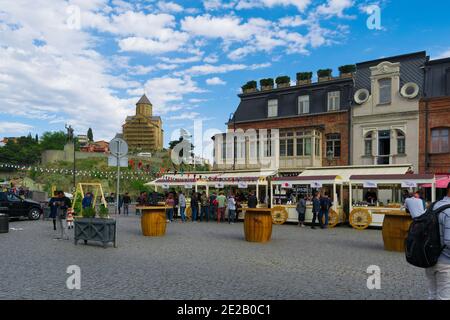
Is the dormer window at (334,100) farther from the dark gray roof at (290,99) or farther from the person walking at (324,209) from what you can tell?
the person walking at (324,209)

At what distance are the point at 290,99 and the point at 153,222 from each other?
1951cm

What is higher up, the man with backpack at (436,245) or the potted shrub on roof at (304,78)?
the potted shrub on roof at (304,78)

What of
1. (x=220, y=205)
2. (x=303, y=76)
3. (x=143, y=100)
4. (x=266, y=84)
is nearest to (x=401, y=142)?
(x=303, y=76)

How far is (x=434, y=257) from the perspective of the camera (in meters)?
4.64

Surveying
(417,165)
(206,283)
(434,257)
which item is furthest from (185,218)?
(434,257)

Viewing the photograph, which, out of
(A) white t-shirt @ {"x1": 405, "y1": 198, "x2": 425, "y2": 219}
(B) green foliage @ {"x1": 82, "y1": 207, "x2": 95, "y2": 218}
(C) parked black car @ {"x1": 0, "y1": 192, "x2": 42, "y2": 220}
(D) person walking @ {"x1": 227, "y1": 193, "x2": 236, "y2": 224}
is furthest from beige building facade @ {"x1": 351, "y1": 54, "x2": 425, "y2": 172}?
(C) parked black car @ {"x1": 0, "y1": 192, "x2": 42, "y2": 220}

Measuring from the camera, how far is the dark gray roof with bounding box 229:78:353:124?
97.0ft

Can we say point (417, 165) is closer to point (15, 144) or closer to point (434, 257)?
point (434, 257)

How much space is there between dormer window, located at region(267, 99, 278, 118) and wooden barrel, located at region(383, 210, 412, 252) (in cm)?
2056

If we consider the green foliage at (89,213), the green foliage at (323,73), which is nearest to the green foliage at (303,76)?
the green foliage at (323,73)

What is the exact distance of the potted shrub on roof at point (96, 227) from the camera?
41.2 ft

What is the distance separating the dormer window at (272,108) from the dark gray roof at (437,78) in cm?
1090
